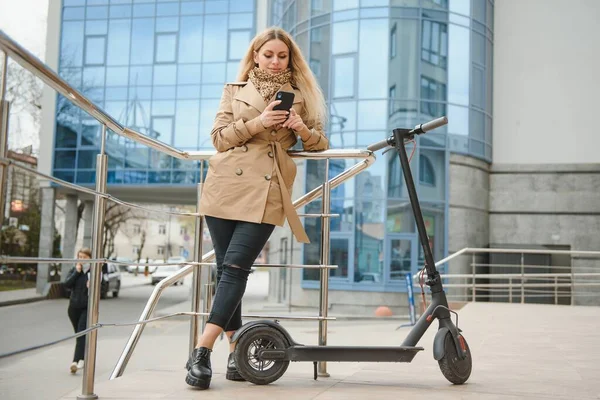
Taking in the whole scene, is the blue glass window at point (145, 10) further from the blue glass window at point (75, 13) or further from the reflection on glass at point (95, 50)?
the blue glass window at point (75, 13)

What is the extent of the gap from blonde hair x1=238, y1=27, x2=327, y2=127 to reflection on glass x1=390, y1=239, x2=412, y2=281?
18.9 m

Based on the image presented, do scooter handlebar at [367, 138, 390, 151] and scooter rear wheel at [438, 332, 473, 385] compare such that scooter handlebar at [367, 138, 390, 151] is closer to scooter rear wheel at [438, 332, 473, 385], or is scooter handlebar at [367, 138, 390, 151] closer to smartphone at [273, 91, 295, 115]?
smartphone at [273, 91, 295, 115]

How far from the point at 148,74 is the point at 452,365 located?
27.2 meters

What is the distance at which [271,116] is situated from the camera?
10.6 feet

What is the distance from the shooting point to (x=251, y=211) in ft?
10.5

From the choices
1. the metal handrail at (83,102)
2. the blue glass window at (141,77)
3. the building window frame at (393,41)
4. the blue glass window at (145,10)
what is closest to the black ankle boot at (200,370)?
the metal handrail at (83,102)

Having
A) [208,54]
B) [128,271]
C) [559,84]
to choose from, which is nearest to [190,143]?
[208,54]

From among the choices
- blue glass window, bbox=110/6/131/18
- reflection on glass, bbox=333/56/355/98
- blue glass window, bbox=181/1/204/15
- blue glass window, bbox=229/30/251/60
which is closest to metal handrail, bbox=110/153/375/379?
reflection on glass, bbox=333/56/355/98

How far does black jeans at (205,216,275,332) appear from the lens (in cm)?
318

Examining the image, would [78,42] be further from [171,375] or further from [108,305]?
[171,375]

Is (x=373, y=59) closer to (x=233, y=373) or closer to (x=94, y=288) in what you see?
(x=233, y=373)

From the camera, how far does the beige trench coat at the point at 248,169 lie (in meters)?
3.23

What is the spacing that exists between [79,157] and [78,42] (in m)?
5.03

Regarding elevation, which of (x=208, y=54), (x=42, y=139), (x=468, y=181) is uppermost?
(x=208, y=54)
